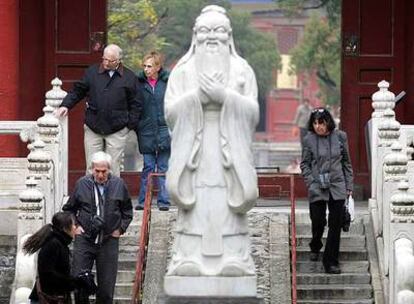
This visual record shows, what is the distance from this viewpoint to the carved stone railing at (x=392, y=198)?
20.3m

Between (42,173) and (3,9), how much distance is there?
4.44 meters

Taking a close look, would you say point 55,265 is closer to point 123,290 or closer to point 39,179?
point 39,179

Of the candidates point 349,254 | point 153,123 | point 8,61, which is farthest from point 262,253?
point 8,61

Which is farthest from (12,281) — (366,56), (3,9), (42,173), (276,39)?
(276,39)

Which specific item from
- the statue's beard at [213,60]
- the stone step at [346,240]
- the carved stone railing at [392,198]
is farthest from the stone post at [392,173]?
the statue's beard at [213,60]

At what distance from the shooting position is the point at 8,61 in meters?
25.2

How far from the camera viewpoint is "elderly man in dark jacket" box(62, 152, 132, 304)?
65.8 ft

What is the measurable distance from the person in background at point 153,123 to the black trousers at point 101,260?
3.13m

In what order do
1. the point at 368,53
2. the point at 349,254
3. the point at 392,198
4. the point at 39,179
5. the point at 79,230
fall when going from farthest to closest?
the point at 368,53 < the point at 349,254 < the point at 39,179 < the point at 392,198 < the point at 79,230

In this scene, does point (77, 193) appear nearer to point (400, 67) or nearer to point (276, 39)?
point (400, 67)

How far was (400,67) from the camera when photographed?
2722 cm

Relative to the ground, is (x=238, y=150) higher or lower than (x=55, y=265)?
higher

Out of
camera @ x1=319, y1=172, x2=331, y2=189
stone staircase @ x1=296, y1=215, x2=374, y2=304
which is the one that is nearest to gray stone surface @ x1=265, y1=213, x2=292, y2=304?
stone staircase @ x1=296, y1=215, x2=374, y2=304

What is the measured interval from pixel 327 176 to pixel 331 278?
3.81 ft
